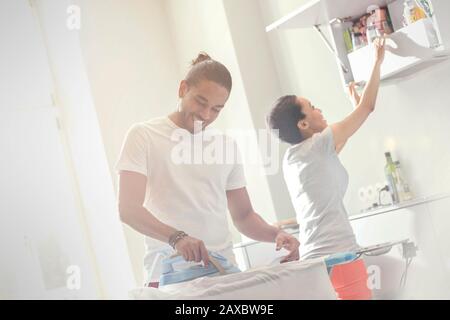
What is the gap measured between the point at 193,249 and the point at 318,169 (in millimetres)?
928

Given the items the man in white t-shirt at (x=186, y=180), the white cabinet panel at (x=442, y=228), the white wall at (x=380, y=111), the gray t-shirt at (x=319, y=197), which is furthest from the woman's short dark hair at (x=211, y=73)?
the white wall at (x=380, y=111)

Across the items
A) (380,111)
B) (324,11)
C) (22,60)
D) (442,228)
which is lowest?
(442,228)

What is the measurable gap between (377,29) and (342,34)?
22 centimetres

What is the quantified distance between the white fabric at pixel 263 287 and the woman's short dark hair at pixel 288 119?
130 cm

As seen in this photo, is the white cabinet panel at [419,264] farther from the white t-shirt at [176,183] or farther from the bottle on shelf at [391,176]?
the white t-shirt at [176,183]

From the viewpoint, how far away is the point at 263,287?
107 cm

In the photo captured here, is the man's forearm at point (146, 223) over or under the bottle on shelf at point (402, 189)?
over

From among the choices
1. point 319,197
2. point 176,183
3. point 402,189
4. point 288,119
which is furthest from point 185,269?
point 402,189

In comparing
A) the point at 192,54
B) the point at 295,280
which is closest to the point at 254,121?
the point at 192,54

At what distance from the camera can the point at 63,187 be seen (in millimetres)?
3391

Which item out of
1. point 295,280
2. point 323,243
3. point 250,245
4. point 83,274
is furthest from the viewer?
point 83,274

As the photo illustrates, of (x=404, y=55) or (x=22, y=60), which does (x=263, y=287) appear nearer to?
(x=404, y=55)

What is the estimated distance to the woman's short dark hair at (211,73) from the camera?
1.74 meters

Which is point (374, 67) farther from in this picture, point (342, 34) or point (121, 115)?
point (121, 115)
